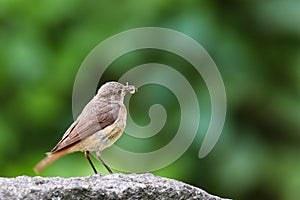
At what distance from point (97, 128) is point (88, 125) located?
4 cm

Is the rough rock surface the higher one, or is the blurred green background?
the blurred green background

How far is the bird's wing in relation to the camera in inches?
109

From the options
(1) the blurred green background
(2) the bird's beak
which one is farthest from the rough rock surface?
(1) the blurred green background

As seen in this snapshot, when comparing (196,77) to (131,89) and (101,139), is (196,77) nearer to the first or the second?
(131,89)

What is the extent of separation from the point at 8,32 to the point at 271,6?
58.3 inches

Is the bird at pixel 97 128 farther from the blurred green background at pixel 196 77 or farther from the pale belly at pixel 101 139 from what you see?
the blurred green background at pixel 196 77

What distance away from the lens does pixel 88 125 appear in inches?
114

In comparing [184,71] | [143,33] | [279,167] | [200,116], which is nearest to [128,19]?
[143,33]

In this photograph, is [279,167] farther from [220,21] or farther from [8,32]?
[8,32]

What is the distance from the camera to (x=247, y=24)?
4.38 m

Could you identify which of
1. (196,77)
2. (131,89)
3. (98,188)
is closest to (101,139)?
(131,89)

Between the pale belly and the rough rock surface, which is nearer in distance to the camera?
the rough rock surface

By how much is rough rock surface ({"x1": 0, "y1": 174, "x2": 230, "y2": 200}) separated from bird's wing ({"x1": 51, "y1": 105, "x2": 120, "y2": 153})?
390 mm

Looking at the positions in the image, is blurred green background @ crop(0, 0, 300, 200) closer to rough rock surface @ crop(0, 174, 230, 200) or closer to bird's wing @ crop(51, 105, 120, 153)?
bird's wing @ crop(51, 105, 120, 153)
